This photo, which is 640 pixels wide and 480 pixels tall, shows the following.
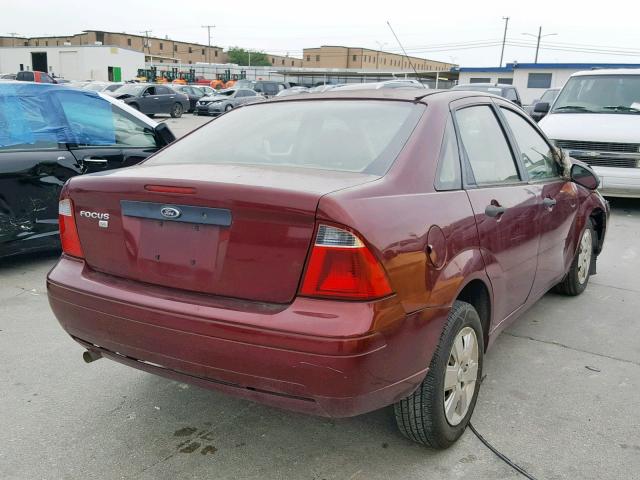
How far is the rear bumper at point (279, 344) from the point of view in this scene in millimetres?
2141

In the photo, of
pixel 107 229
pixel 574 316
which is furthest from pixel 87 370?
pixel 574 316

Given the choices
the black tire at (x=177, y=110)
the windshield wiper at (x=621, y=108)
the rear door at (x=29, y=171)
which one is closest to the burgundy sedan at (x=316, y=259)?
the rear door at (x=29, y=171)

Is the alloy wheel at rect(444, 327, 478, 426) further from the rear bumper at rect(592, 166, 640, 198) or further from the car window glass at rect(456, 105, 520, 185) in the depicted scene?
the rear bumper at rect(592, 166, 640, 198)

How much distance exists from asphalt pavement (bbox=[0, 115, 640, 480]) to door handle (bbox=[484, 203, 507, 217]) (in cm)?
102

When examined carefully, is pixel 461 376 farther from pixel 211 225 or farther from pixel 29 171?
pixel 29 171

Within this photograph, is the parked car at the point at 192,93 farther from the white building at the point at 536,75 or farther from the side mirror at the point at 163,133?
the side mirror at the point at 163,133

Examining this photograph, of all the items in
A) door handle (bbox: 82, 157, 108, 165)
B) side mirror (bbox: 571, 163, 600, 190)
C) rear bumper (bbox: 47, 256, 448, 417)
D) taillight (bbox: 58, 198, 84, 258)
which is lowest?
rear bumper (bbox: 47, 256, 448, 417)

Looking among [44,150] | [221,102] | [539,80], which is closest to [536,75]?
[539,80]

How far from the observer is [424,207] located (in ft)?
8.11

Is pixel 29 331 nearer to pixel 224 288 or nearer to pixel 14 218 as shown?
pixel 14 218

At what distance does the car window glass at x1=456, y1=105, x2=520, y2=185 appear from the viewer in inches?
121

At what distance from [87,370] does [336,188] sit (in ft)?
6.93

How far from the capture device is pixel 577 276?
4844mm

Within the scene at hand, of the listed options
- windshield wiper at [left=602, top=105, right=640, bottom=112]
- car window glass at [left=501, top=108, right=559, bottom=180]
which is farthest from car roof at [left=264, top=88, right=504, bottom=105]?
windshield wiper at [left=602, top=105, right=640, bottom=112]
